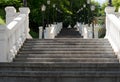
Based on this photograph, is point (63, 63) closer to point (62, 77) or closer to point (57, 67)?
point (57, 67)

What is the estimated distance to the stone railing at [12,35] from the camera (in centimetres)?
1377

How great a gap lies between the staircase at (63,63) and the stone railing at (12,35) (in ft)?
1.27

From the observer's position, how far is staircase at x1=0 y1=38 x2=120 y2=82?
9.41m

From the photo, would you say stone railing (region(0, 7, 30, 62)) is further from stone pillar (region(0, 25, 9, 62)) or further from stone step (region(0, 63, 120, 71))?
stone step (region(0, 63, 120, 71))

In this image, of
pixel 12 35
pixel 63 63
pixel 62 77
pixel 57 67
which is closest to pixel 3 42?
pixel 12 35

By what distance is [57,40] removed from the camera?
18.4 meters

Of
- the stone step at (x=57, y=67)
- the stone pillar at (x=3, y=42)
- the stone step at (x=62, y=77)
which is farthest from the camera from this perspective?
the stone pillar at (x=3, y=42)

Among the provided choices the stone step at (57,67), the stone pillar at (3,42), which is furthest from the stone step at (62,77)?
the stone pillar at (3,42)

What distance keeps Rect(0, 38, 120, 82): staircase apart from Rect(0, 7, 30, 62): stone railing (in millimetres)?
389

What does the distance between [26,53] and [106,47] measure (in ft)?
11.5

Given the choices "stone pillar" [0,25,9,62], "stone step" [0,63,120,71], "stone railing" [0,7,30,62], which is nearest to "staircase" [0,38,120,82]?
"stone step" [0,63,120,71]

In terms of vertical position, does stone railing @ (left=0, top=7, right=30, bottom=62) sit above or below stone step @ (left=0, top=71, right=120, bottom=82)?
below

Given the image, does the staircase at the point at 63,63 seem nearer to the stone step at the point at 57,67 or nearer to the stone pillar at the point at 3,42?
the stone step at the point at 57,67

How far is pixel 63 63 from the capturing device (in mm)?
11555
